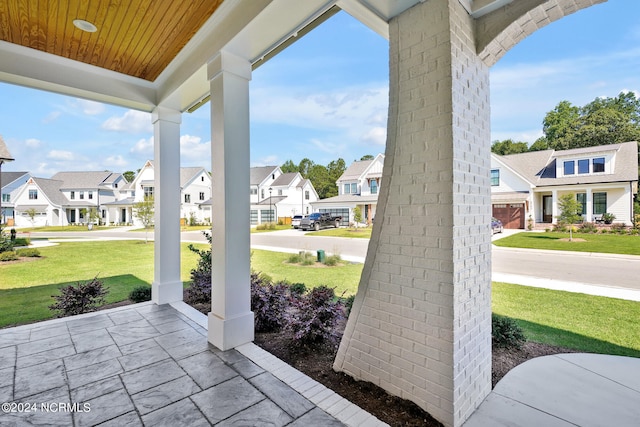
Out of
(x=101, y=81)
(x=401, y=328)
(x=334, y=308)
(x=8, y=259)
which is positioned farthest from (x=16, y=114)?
(x=401, y=328)

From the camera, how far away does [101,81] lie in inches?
138

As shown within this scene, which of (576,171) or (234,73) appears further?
(576,171)

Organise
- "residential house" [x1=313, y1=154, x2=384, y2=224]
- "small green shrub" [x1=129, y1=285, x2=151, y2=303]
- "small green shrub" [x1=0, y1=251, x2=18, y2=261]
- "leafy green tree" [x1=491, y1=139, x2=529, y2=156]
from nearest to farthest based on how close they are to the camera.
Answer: "small green shrub" [x1=129, y1=285, x2=151, y2=303], "small green shrub" [x1=0, y1=251, x2=18, y2=261], "leafy green tree" [x1=491, y1=139, x2=529, y2=156], "residential house" [x1=313, y1=154, x2=384, y2=224]

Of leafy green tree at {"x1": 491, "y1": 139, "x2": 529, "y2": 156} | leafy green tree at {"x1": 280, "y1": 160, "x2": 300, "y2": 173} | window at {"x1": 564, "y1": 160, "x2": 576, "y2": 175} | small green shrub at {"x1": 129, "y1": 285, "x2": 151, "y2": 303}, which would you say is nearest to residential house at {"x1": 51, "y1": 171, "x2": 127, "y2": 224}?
leafy green tree at {"x1": 280, "y1": 160, "x2": 300, "y2": 173}

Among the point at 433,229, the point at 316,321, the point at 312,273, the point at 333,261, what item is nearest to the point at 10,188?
the point at 312,273

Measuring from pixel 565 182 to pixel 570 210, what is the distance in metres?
1.83

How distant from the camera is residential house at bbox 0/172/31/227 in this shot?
18094mm

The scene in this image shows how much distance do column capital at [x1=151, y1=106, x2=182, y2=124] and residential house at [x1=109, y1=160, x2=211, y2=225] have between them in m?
20.0

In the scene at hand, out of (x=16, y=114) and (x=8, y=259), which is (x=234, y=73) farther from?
(x=8, y=259)

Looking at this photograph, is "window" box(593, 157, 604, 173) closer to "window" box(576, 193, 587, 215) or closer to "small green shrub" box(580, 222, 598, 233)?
"window" box(576, 193, 587, 215)

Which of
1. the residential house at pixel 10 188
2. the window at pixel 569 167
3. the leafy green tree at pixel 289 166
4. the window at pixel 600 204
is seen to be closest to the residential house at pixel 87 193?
the residential house at pixel 10 188

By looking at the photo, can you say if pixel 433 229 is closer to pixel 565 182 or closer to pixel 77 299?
pixel 77 299

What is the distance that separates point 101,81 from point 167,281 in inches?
111

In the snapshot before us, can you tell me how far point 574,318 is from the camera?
12.0ft
